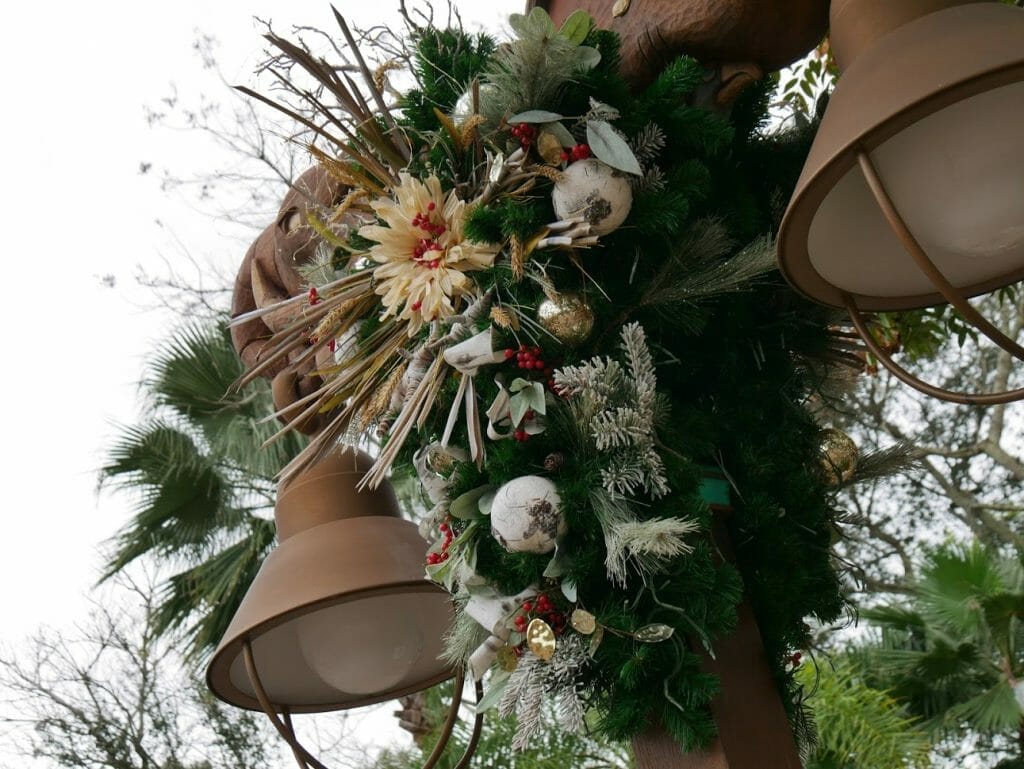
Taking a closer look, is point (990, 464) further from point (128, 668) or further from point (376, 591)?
point (376, 591)

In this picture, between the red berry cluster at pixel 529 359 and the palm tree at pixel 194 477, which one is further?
the palm tree at pixel 194 477

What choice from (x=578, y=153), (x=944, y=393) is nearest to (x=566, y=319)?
(x=578, y=153)

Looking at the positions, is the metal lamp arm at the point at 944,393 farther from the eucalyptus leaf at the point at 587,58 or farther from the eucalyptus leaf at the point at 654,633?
the eucalyptus leaf at the point at 587,58

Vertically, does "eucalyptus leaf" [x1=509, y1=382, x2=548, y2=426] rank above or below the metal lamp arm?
above

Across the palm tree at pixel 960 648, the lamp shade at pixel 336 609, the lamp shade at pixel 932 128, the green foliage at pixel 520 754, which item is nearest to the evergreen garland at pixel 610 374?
the lamp shade at pixel 336 609

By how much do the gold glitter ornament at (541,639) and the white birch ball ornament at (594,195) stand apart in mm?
454

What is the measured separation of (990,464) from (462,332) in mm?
7585

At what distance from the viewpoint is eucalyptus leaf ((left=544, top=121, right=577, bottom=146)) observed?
1.26 meters

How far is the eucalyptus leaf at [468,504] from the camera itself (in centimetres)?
127

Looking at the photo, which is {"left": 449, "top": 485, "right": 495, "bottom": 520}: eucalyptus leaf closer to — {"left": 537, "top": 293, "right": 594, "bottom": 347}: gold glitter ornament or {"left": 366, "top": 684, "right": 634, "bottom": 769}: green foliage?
{"left": 537, "top": 293, "right": 594, "bottom": 347}: gold glitter ornament

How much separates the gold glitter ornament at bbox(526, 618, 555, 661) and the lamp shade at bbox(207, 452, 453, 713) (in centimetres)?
34

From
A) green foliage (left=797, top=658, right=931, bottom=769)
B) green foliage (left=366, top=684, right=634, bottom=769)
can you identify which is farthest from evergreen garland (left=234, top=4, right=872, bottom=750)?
green foliage (left=797, top=658, right=931, bottom=769)

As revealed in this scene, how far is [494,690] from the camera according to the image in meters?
1.23

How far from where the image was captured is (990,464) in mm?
7906
